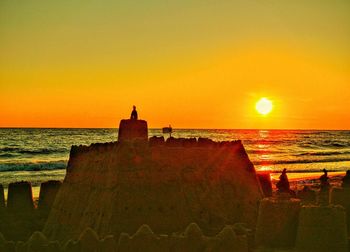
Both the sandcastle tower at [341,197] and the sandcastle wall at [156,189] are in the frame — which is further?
the sandcastle wall at [156,189]

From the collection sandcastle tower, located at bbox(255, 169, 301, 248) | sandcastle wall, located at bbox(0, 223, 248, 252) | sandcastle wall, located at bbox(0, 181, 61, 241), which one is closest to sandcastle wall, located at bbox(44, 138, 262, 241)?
sandcastle wall, located at bbox(0, 181, 61, 241)

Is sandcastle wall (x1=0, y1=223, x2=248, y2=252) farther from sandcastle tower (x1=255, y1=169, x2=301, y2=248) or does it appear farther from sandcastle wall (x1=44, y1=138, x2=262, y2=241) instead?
sandcastle wall (x1=44, y1=138, x2=262, y2=241)

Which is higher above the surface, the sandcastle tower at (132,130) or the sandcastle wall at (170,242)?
the sandcastle tower at (132,130)

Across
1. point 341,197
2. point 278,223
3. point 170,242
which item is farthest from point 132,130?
point 278,223

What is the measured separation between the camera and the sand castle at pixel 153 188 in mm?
15508

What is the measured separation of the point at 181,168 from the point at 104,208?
2.50 meters

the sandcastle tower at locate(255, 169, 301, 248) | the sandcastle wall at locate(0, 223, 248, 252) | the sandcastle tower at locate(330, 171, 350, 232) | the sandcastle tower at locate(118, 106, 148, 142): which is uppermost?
the sandcastle tower at locate(118, 106, 148, 142)

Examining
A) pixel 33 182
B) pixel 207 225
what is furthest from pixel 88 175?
pixel 33 182

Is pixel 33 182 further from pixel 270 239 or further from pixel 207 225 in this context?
pixel 270 239

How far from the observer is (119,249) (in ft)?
40.0

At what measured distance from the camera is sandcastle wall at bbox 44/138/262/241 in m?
15.5

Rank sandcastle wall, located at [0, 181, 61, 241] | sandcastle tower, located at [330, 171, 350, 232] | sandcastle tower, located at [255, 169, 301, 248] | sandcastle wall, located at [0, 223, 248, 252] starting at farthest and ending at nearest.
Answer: sandcastle wall, located at [0, 181, 61, 241] < sandcastle tower, located at [330, 171, 350, 232] < sandcastle wall, located at [0, 223, 248, 252] < sandcastle tower, located at [255, 169, 301, 248]

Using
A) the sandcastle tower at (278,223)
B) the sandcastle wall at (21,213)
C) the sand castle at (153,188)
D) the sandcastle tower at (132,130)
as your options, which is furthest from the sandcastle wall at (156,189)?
the sandcastle tower at (278,223)

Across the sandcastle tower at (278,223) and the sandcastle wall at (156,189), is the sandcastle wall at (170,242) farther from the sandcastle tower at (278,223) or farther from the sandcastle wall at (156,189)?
the sandcastle wall at (156,189)
